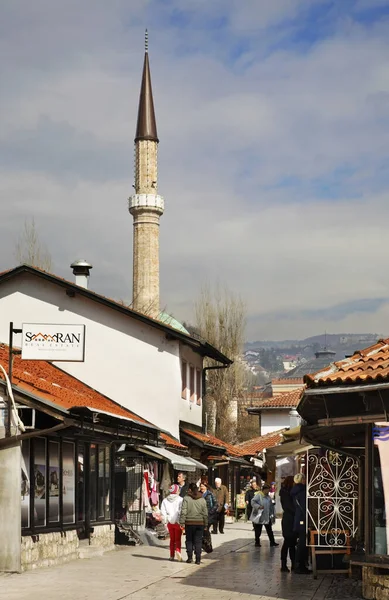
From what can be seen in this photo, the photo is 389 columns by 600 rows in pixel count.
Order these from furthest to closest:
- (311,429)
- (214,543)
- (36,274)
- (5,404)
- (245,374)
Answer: (245,374) → (36,274) → (214,543) → (5,404) → (311,429)

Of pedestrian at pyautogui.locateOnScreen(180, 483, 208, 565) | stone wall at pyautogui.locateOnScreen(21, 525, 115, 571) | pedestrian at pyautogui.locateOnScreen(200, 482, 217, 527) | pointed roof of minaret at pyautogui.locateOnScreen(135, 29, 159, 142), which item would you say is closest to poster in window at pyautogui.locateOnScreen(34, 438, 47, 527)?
stone wall at pyautogui.locateOnScreen(21, 525, 115, 571)

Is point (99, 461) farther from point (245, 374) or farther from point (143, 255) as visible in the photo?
point (143, 255)

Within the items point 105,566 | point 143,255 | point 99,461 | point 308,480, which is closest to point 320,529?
point 308,480

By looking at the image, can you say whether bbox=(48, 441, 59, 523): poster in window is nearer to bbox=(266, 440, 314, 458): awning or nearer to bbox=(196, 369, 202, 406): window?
bbox=(266, 440, 314, 458): awning

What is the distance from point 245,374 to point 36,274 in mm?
35337

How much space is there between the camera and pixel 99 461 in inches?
891

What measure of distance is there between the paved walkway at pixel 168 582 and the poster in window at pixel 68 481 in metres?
0.91

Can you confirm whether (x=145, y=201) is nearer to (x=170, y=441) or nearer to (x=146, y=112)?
(x=146, y=112)

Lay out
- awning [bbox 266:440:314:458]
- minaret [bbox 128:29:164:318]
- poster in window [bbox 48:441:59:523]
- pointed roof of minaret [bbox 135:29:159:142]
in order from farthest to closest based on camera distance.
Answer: pointed roof of minaret [bbox 135:29:159:142] → minaret [bbox 128:29:164:318] → awning [bbox 266:440:314:458] → poster in window [bbox 48:441:59:523]

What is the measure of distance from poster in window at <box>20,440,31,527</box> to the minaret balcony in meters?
53.1

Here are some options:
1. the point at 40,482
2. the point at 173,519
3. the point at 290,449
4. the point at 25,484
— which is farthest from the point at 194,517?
the point at 290,449

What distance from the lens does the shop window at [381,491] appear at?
13094 mm

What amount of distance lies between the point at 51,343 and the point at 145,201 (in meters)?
51.7

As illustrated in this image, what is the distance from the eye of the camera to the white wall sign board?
727 inches
